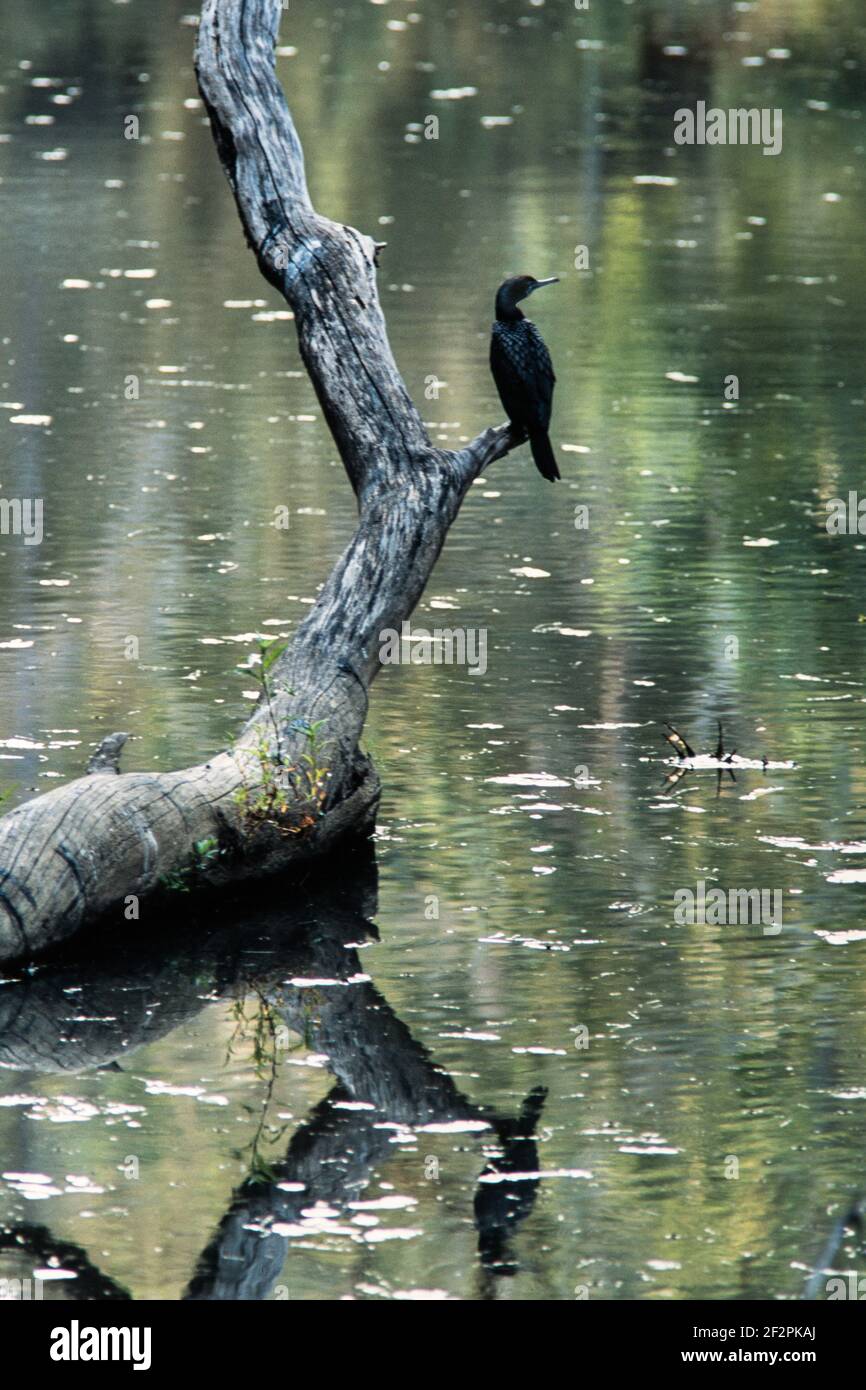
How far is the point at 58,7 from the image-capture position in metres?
49.3

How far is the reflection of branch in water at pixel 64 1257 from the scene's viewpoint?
23.0 ft

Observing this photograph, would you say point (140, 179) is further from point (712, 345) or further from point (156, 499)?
point (156, 499)

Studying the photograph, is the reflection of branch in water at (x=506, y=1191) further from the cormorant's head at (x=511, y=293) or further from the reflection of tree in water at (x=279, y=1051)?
the cormorant's head at (x=511, y=293)

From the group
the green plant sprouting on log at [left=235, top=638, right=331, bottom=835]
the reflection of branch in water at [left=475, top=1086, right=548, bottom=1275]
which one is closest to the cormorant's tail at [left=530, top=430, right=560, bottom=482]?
the green plant sprouting on log at [left=235, top=638, right=331, bottom=835]

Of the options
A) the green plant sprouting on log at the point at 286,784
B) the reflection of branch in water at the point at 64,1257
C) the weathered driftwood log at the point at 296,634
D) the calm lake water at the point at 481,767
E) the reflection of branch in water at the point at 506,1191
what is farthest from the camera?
the green plant sprouting on log at the point at 286,784

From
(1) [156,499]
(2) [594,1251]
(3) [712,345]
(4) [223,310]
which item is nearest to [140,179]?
(4) [223,310]

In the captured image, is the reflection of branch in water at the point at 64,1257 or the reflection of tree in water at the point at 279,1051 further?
the reflection of tree in water at the point at 279,1051

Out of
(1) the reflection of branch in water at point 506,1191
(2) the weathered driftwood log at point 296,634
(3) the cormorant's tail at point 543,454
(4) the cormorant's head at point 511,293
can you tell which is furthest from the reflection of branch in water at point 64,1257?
(4) the cormorant's head at point 511,293

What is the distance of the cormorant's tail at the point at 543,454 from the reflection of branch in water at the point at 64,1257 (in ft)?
18.3

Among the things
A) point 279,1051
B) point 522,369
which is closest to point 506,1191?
point 279,1051

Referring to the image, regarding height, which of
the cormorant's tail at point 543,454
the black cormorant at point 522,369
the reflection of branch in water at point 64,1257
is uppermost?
the black cormorant at point 522,369

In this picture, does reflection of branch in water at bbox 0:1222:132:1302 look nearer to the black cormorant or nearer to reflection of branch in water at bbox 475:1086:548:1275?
reflection of branch in water at bbox 475:1086:548:1275
